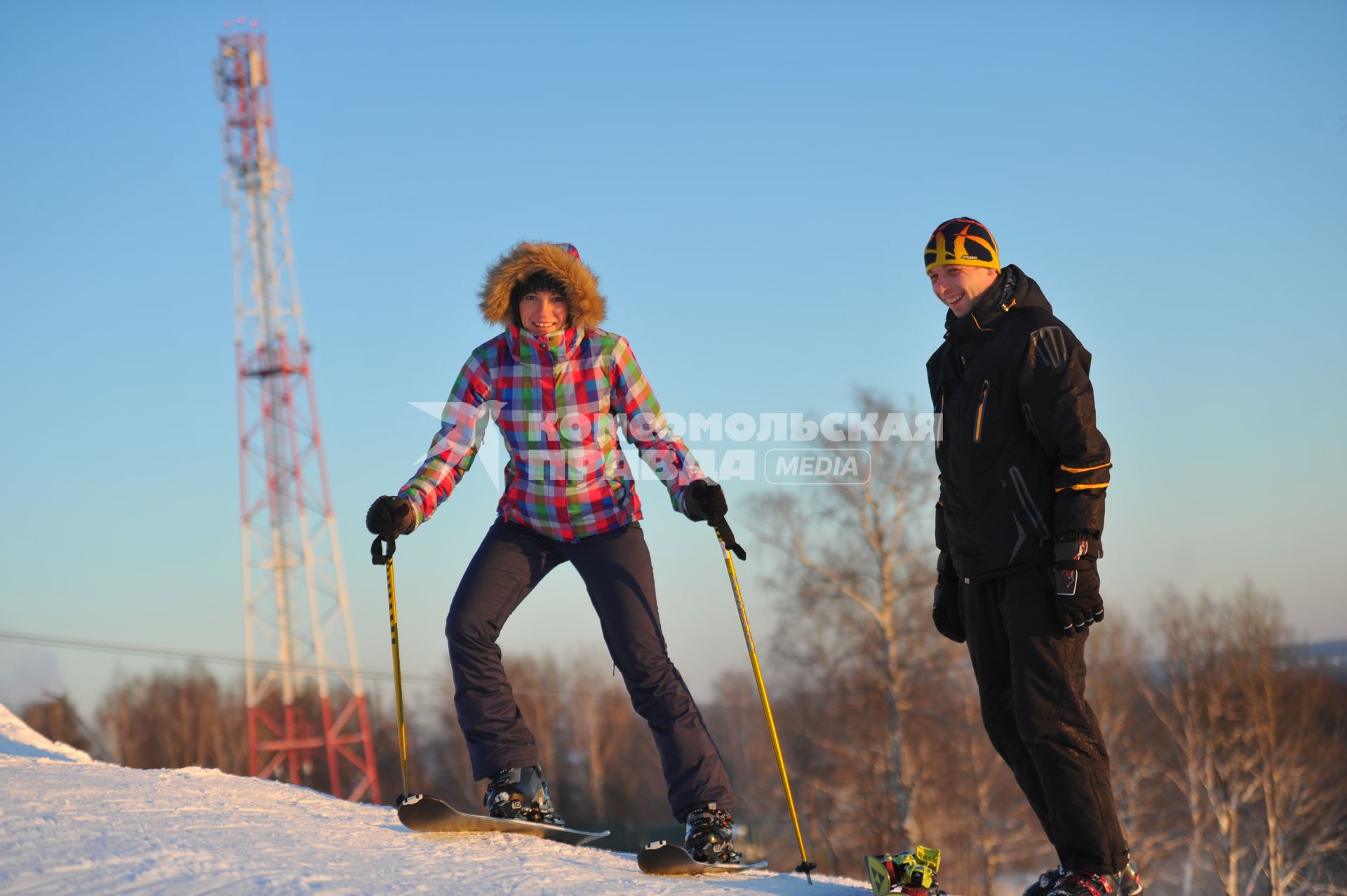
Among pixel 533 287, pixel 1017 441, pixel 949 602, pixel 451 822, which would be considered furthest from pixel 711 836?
pixel 533 287

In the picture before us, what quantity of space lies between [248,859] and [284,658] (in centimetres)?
1520

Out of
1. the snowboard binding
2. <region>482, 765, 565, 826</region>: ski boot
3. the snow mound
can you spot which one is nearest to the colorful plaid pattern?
<region>482, 765, 565, 826</region>: ski boot

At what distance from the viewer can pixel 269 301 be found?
17734 mm

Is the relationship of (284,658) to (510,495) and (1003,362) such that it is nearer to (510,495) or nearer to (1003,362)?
(510,495)

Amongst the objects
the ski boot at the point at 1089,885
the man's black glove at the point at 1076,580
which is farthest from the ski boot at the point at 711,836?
the man's black glove at the point at 1076,580

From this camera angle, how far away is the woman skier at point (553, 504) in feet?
12.6

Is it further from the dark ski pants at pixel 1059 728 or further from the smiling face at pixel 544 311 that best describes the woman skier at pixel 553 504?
the dark ski pants at pixel 1059 728

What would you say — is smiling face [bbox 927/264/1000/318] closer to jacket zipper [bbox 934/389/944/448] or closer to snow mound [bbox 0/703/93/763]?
jacket zipper [bbox 934/389/944/448]

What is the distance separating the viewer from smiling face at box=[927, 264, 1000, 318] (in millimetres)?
3406

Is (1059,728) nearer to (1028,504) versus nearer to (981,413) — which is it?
(1028,504)

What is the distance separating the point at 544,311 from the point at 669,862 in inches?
76.6

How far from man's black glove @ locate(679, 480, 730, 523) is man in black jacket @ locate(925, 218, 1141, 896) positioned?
80cm

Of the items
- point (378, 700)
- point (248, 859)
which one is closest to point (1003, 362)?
point (248, 859)

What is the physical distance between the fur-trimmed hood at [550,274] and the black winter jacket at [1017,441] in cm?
135
